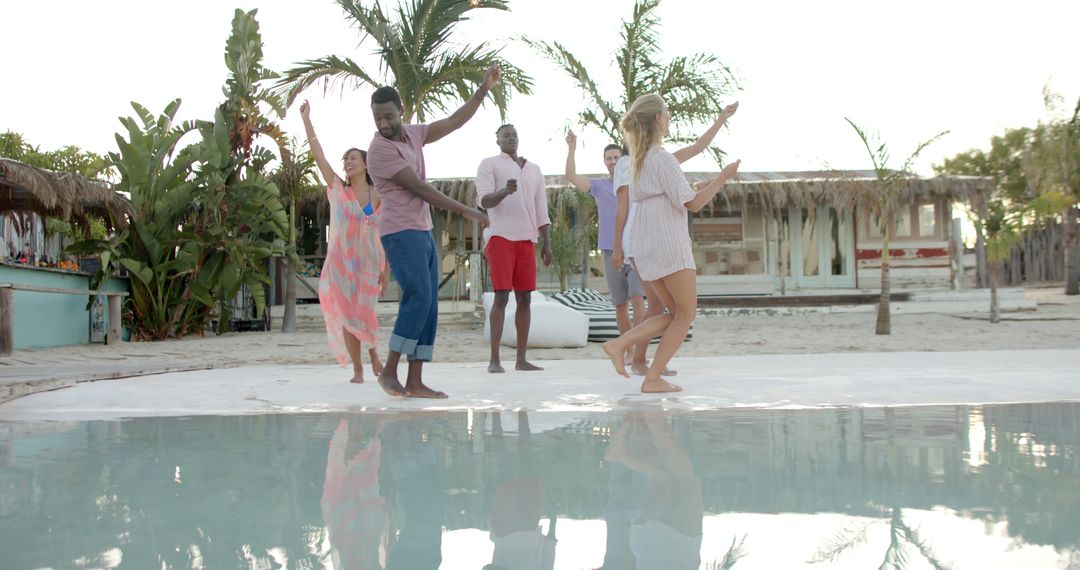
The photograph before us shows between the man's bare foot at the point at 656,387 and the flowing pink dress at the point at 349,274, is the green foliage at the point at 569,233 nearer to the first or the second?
the flowing pink dress at the point at 349,274

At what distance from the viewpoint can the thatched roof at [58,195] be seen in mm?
9344

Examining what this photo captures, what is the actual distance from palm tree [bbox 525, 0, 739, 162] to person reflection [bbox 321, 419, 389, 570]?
10333mm

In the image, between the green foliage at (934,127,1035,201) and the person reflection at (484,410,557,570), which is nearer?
the person reflection at (484,410,557,570)

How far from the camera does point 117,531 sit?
71.5 inches

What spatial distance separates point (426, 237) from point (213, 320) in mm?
10101

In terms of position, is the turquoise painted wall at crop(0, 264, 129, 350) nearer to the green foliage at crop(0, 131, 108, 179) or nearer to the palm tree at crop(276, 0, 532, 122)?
the palm tree at crop(276, 0, 532, 122)

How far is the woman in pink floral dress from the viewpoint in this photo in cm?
490

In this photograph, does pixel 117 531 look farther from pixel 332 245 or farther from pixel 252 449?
pixel 332 245

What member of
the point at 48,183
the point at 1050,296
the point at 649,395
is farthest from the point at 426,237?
the point at 1050,296

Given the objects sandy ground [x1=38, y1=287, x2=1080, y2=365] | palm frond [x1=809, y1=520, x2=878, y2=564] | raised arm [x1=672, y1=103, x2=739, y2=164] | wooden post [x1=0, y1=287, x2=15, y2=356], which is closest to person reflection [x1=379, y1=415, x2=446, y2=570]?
palm frond [x1=809, y1=520, x2=878, y2=564]

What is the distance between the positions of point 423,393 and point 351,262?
1.15 metres

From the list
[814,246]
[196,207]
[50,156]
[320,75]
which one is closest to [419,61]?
[320,75]

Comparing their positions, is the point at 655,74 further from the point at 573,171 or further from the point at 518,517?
the point at 518,517

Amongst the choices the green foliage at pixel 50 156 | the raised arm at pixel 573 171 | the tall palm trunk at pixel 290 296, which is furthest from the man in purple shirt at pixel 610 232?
the green foliage at pixel 50 156
